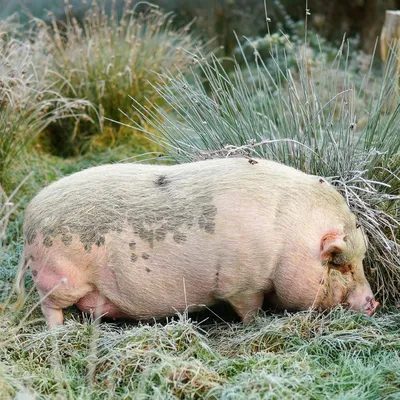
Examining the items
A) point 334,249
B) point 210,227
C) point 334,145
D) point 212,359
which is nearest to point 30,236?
point 210,227

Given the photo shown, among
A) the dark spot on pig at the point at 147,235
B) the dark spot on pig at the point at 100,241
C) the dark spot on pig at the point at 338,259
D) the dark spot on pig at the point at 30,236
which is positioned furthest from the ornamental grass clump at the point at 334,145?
the dark spot on pig at the point at 30,236

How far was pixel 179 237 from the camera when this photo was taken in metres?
3.20

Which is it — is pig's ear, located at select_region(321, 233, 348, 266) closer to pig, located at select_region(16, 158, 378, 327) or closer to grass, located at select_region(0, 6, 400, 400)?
pig, located at select_region(16, 158, 378, 327)

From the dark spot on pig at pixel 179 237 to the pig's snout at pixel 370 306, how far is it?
0.94 m

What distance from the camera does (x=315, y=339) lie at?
10.3ft

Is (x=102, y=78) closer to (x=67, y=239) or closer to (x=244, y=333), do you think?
(x=67, y=239)

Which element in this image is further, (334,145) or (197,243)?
(334,145)

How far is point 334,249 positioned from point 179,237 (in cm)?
69

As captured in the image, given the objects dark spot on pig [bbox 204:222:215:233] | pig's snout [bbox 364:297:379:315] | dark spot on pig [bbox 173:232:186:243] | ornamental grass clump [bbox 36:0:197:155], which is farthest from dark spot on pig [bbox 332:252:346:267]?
ornamental grass clump [bbox 36:0:197:155]

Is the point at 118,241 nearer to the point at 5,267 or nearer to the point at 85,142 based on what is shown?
the point at 5,267

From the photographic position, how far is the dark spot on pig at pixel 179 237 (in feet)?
10.5

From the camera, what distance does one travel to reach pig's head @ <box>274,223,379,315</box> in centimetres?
316

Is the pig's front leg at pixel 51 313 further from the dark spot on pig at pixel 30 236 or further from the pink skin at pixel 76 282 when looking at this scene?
the dark spot on pig at pixel 30 236

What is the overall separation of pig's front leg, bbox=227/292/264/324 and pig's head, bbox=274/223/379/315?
3.5 inches
